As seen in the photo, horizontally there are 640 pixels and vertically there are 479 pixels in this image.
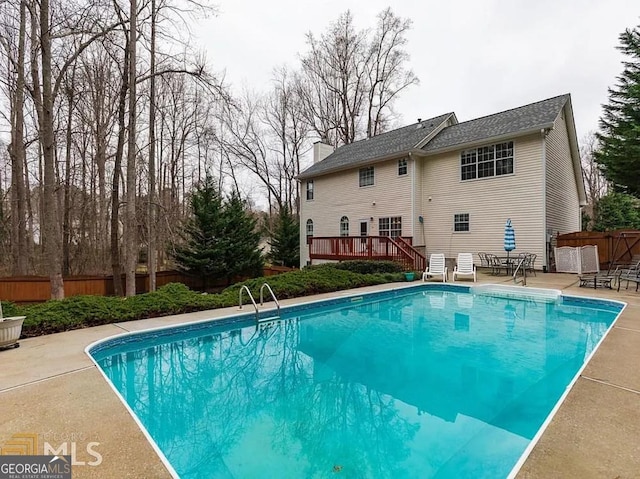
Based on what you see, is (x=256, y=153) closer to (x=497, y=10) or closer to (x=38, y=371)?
(x=497, y=10)

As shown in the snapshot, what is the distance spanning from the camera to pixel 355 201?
59.6 ft

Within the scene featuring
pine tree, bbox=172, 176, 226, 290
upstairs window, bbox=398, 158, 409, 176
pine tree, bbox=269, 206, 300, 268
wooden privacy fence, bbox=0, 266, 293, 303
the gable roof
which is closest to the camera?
wooden privacy fence, bbox=0, 266, 293, 303

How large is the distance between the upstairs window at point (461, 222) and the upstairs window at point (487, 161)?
158cm

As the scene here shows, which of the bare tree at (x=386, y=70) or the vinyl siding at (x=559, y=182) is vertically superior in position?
the bare tree at (x=386, y=70)

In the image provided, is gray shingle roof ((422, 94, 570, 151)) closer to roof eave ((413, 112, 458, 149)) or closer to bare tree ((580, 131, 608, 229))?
roof eave ((413, 112, 458, 149))

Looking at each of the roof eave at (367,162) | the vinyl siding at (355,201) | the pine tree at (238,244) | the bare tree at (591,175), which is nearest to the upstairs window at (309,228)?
the vinyl siding at (355,201)

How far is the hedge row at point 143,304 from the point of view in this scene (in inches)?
227

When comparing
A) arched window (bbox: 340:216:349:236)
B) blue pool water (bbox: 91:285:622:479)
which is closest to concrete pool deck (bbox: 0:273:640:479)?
blue pool water (bbox: 91:285:622:479)

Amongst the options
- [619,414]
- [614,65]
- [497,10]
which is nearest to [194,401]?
[619,414]

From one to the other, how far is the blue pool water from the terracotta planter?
3.41 ft

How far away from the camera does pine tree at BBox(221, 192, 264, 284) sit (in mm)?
15414

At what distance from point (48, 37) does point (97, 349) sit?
22.3ft

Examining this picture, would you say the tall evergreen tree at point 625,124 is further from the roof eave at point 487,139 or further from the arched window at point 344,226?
the arched window at point 344,226

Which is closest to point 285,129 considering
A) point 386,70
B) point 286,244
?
point 386,70
